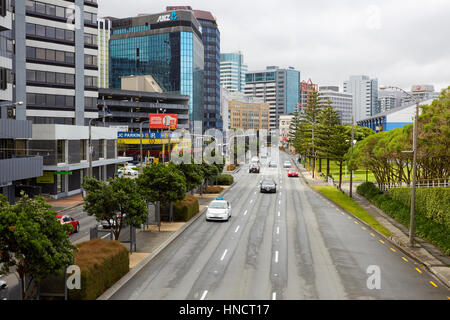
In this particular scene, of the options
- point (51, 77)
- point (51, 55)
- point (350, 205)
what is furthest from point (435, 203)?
point (51, 55)

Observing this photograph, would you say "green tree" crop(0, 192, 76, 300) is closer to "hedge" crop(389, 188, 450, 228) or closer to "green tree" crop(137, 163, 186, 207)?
"green tree" crop(137, 163, 186, 207)

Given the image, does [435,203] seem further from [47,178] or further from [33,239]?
[47,178]

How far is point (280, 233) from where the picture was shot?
2952cm

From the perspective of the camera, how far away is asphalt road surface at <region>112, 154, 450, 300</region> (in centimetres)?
1718

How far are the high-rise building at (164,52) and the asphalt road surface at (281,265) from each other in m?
112

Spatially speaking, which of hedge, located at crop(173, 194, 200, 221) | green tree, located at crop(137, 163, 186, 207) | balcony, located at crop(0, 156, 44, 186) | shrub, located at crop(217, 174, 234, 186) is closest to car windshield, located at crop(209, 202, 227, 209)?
hedge, located at crop(173, 194, 200, 221)

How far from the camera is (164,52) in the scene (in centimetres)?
14412

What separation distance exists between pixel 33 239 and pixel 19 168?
26171 mm

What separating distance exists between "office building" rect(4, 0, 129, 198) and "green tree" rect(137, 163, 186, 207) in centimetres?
2020

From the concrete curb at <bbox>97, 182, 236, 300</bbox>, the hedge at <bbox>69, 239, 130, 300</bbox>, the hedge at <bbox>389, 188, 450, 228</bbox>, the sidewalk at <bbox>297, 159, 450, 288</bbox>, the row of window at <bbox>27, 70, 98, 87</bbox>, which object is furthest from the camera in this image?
the row of window at <bbox>27, 70, 98, 87</bbox>

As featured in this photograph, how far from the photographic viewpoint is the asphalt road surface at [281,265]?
56.4ft

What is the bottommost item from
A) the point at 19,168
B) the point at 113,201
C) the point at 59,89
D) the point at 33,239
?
the point at 113,201

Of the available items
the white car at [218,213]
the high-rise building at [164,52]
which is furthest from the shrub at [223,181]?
the high-rise building at [164,52]
